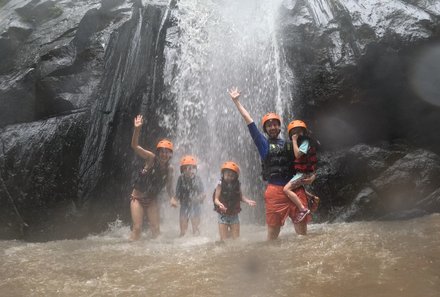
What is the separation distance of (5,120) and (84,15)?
3108 mm

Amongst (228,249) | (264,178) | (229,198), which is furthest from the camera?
(229,198)

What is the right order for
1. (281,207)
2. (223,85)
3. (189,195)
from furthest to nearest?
(223,85) → (189,195) → (281,207)

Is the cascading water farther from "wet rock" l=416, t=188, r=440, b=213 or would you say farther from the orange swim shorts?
"wet rock" l=416, t=188, r=440, b=213

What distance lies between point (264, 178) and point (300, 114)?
2.98 metres

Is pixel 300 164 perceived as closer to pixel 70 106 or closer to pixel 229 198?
pixel 229 198

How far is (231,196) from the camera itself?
5980 mm

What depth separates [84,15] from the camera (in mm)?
8844

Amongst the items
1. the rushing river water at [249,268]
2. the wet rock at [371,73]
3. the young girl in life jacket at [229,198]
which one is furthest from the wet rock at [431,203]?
the young girl in life jacket at [229,198]

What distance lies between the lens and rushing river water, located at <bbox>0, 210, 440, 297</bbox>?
10.3 feet

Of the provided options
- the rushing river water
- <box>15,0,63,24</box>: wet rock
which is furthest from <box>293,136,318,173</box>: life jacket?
<box>15,0,63,24</box>: wet rock

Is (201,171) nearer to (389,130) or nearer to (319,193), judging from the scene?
(319,193)

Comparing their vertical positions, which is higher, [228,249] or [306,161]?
[306,161]

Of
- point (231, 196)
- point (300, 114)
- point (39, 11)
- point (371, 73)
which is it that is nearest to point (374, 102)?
Result: point (371, 73)

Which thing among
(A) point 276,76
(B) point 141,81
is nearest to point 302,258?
(A) point 276,76
